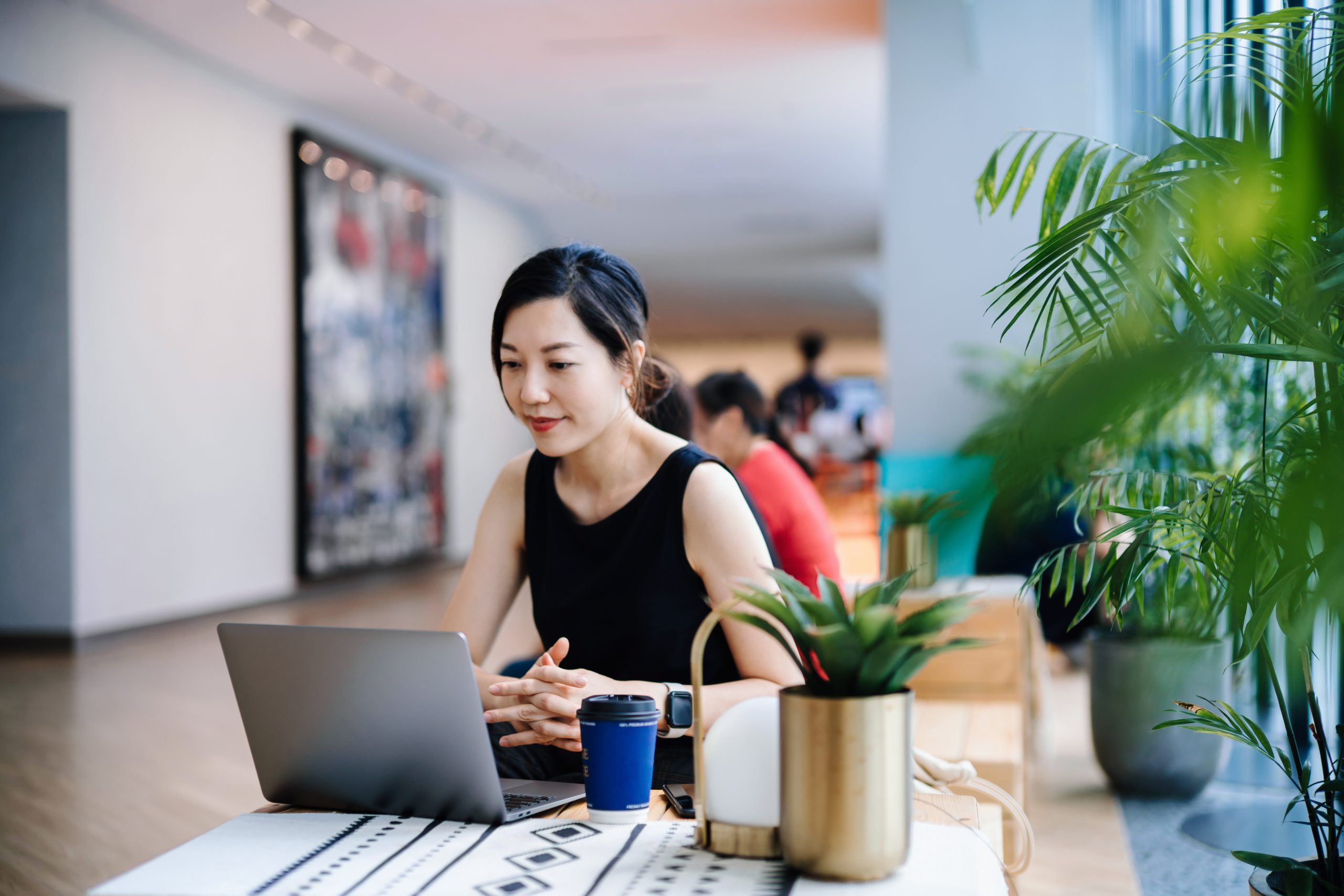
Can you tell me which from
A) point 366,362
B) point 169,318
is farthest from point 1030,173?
point 366,362

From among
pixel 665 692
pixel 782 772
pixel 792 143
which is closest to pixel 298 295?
pixel 792 143

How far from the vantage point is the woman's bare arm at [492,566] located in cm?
188

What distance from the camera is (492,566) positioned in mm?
1894

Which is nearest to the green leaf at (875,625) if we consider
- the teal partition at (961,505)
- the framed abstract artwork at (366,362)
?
the teal partition at (961,505)

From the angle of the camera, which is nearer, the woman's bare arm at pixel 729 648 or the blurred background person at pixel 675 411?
the woman's bare arm at pixel 729 648

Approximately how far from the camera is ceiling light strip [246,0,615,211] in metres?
6.43

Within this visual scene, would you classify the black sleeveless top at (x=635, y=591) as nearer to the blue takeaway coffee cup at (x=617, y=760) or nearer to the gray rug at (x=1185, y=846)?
the blue takeaway coffee cup at (x=617, y=760)

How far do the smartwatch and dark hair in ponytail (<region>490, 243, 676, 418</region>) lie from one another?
0.58 m

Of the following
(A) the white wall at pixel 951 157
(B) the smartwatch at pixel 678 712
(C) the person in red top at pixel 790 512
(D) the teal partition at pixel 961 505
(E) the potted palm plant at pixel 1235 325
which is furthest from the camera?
(A) the white wall at pixel 951 157

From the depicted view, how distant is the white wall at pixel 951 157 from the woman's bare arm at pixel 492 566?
3.57 metres

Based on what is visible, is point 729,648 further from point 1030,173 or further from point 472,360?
point 472,360

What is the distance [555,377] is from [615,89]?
6.30 m

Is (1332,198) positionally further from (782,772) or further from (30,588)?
(30,588)

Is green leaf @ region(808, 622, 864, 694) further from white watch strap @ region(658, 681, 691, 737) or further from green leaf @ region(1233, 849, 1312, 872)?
green leaf @ region(1233, 849, 1312, 872)
